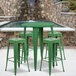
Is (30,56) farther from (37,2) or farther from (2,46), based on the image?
(37,2)

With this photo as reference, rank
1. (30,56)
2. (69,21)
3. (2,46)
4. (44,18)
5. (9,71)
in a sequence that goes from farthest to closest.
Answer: (69,21) → (44,18) → (2,46) → (30,56) → (9,71)

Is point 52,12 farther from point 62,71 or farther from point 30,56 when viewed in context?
point 62,71

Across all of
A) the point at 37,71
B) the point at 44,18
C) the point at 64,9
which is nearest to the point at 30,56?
the point at 37,71

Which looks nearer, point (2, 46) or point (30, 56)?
point (30, 56)

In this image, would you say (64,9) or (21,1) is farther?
(64,9)

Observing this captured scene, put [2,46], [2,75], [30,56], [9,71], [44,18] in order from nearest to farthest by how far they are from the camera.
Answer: [2,75] < [9,71] < [30,56] < [2,46] < [44,18]

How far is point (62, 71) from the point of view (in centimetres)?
584

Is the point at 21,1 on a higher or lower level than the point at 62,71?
higher

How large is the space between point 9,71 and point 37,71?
0.62 meters

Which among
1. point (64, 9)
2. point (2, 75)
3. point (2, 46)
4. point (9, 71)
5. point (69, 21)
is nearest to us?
point (2, 75)

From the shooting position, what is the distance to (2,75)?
17.9 feet

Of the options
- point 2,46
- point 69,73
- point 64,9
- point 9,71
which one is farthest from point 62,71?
point 64,9

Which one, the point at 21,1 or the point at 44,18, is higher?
the point at 21,1

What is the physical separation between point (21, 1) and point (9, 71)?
10.6 metres
